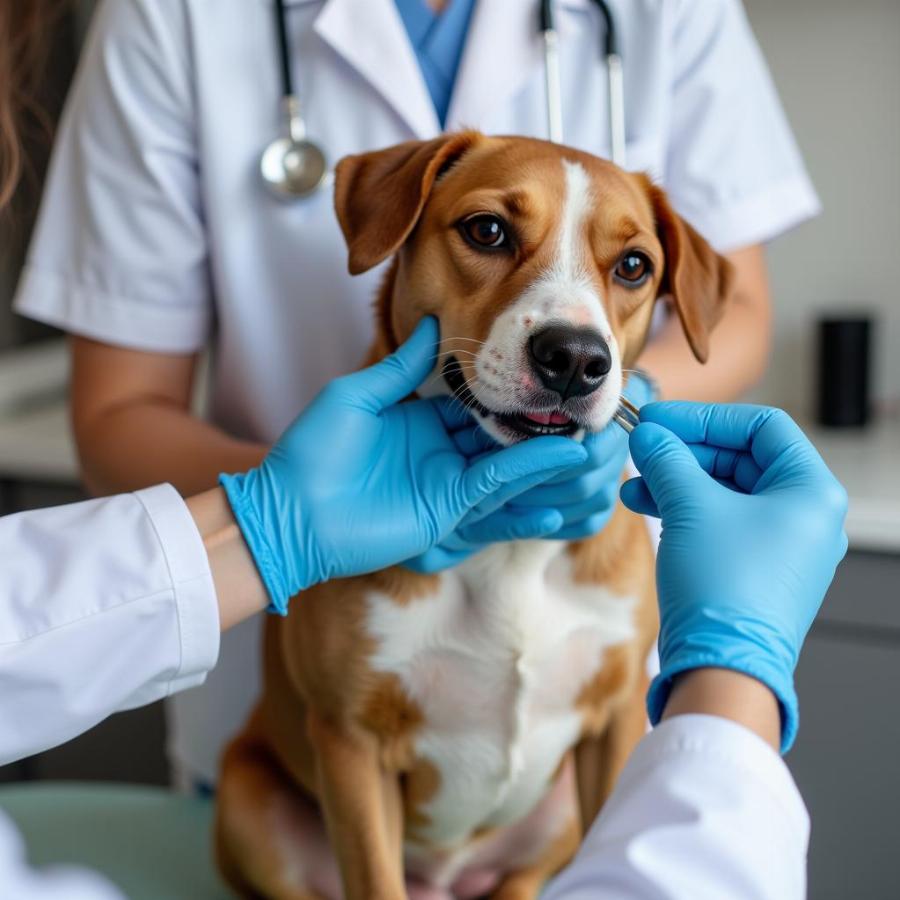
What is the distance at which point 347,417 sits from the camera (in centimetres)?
100

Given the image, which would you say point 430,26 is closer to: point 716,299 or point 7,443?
point 716,299

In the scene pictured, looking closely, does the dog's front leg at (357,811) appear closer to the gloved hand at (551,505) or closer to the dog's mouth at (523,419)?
the gloved hand at (551,505)

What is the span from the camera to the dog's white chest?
1.08 m

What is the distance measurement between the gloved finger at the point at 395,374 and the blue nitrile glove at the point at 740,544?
0.21 m

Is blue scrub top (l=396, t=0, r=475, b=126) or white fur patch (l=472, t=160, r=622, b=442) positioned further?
blue scrub top (l=396, t=0, r=475, b=126)

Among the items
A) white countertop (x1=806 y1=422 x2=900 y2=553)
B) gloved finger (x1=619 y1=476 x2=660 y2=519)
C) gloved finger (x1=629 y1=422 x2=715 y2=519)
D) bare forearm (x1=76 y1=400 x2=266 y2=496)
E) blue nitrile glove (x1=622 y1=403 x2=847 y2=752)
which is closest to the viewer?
blue nitrile glove (x1=622 y1=403 x2=847 y2=752)

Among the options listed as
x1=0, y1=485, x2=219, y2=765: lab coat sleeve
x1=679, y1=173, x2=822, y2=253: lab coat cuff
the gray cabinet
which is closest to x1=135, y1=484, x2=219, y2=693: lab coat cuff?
x1=0, y1=485, x2=219, y2=765: lab coat sleeve

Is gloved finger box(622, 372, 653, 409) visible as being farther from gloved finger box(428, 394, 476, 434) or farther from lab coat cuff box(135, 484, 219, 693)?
lab coat cuff box(135, 484, 219, 693)

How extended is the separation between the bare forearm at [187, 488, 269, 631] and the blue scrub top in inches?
22.5

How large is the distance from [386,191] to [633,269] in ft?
0.82

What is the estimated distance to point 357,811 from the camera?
1.08 m

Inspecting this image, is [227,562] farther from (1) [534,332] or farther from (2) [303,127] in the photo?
(2) [303,127]

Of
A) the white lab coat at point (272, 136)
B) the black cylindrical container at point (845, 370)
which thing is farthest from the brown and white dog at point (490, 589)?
the black cylindrical container at point (845, 370)

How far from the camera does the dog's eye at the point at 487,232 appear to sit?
3.35ft
